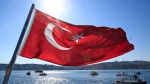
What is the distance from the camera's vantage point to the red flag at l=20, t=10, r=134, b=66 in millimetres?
8141

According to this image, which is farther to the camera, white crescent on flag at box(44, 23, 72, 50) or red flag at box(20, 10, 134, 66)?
white crescent on flag at box(44, 23, 72, 50)

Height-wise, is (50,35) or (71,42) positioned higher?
(50,35)

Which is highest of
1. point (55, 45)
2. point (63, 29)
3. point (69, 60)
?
point (63, 29)

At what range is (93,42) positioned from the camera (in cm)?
860

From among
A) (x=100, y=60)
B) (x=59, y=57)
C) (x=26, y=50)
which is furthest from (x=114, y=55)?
(x=26, y=50)

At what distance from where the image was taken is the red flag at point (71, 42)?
814 centimetres

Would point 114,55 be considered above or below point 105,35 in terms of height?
below

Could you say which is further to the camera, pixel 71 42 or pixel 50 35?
pixel 71 42

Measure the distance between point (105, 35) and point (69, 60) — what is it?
1.59 m

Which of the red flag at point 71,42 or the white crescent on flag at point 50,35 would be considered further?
the white crescent on flag at point 50,35

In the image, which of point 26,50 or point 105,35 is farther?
point 105,35

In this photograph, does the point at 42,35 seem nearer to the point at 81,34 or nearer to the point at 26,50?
the point at 26,50

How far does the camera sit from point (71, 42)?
337 inches

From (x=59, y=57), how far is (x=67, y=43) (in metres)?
0.61
